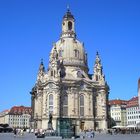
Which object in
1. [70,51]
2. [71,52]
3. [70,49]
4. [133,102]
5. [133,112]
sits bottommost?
[133,112]

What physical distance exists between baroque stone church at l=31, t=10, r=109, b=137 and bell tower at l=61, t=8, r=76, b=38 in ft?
11.9

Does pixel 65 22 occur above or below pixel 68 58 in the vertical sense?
above

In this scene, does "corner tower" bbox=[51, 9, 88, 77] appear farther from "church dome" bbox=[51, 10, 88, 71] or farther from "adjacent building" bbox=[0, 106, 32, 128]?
"adjacent building" bbox=[0, 106, 32, 128]

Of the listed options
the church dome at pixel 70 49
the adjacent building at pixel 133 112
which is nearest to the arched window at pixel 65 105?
the church dome at pixel 70 49

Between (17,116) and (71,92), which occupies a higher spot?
(71,92)

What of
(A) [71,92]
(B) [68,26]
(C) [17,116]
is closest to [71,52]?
(B) [68,26]

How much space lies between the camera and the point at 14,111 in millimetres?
157875

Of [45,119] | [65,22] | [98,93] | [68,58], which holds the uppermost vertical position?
[65,22]

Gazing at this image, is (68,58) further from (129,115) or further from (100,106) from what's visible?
(129,115)

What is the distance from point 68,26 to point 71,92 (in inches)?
953

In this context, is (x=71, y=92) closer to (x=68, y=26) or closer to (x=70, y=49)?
(x=70, y=49)

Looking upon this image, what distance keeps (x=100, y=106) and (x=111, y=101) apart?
50.6 metres

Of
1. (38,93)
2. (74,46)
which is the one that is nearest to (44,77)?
(38,93)

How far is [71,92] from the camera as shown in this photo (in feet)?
305
